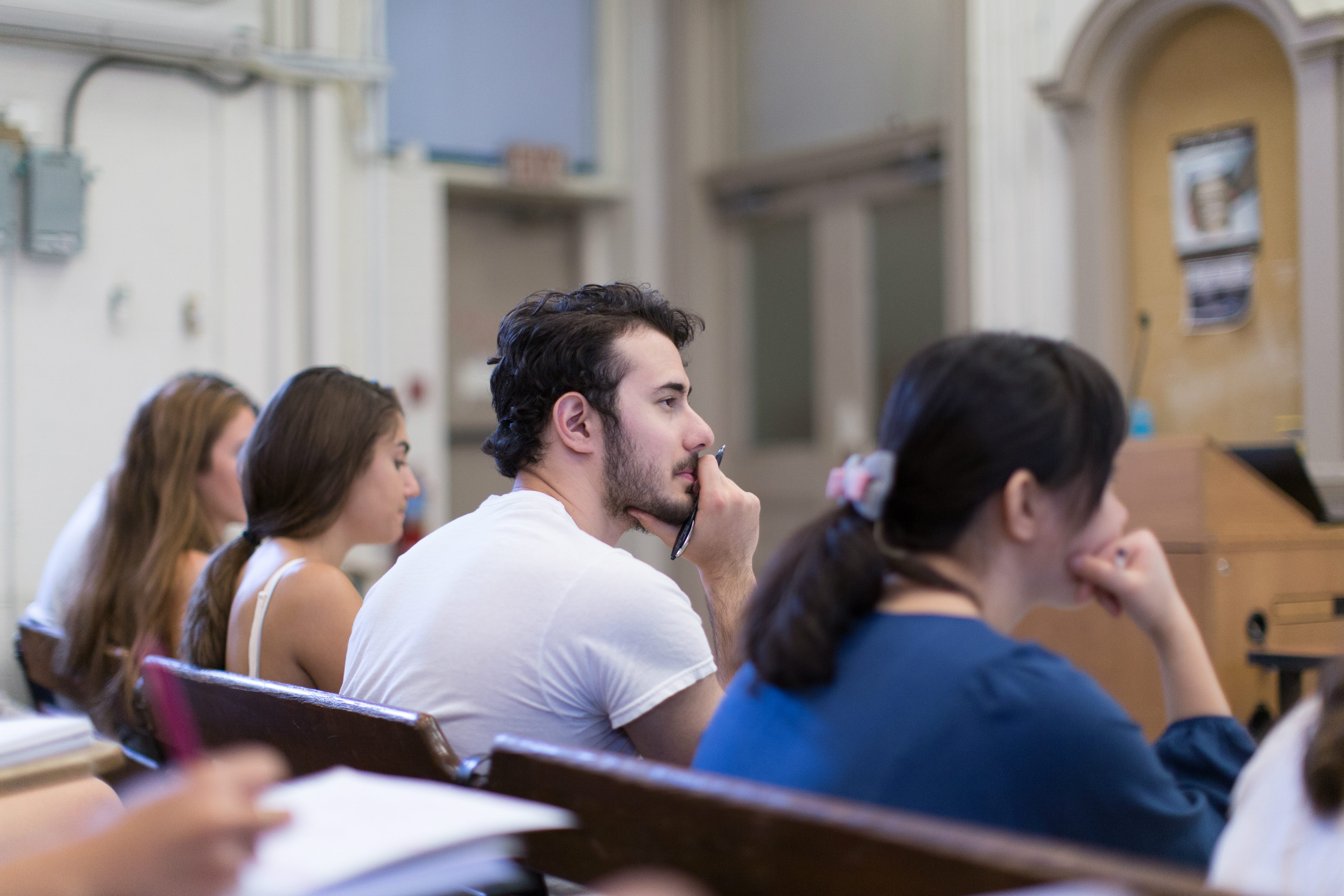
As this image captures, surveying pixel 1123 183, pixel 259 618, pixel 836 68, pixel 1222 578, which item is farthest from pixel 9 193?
pixel 1222 578

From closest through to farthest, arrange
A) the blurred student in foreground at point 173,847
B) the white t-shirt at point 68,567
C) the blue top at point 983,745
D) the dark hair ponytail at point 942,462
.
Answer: the blurred student in foreground at point 173,847 < the blue top at point 983,745 < the dark hair ponytail at point 942,462 < the white t-shirt at point 68,567

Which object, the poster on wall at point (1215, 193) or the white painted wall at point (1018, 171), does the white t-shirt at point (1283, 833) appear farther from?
the white painted wall at point (1018, 171)

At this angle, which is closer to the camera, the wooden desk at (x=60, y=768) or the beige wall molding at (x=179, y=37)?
the wooden desk at (x=60, y=768)

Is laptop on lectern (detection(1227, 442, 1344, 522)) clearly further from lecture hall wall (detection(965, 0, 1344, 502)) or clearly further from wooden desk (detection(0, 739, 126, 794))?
wooden desk (detection(0, 739, 126, 794))

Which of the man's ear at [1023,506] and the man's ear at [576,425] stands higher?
the man's ear at [576,425]

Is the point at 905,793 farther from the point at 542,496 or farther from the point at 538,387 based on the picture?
the point at 538,387

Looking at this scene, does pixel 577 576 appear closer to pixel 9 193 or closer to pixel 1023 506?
pixel 1023 506

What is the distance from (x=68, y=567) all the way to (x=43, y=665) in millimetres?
364

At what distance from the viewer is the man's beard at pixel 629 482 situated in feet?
6.31

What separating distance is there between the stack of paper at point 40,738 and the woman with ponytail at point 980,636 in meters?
0.60

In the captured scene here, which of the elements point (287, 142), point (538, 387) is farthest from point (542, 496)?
point (287, 142)

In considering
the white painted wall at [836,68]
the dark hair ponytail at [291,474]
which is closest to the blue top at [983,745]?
the dark hair ponytail at [291,474]

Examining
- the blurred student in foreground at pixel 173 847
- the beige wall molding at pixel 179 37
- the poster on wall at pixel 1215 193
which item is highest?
the beige wall molding at pixel 179 37

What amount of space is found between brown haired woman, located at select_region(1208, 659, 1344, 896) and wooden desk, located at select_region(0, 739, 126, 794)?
0.96 meters
